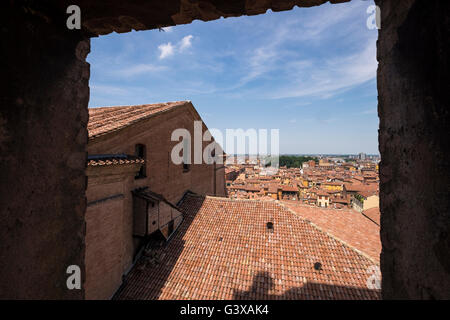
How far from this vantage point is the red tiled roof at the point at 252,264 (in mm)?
6062

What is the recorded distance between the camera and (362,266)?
6734 millimetres

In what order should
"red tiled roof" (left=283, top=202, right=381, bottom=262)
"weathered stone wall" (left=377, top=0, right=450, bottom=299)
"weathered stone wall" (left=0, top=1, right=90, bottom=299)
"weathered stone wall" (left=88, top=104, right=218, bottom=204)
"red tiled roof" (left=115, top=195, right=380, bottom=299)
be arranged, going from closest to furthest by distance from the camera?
"weathered stone wall" (left=377, top=0, right=450, bottom=299) → "weathered stone wall" (left=0, top=1, right=90, bottom=299) → "red tiled roof" (left=115, top=195, right=380, bottom=299) → "weathered stone wall" (left=88, top=104, right=218, bottom=204) → "red tiled roof" (left=283, top=202, right=381, bottom=262)

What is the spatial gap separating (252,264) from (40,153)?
6919mm

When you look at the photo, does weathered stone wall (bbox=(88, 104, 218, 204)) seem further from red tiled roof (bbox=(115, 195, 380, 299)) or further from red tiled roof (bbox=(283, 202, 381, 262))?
red tiled roof (bbox=(283, 202, 381, 262))

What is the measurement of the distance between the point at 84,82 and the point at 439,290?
3.47 meters

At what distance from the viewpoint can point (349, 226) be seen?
34.7ft

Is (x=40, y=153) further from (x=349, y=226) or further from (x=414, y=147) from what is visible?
(x=349, y=226)

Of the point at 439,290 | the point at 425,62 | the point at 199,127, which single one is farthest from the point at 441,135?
the point at 199,127

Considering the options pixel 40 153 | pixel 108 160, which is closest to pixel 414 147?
pixel 40 153

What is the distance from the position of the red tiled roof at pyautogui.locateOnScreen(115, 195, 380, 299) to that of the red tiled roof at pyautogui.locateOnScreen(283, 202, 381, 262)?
1.17 m

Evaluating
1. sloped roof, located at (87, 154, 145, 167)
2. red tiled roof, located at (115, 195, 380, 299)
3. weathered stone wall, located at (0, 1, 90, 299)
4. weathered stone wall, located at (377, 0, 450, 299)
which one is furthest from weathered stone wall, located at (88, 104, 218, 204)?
weathered stone wall, located at (377, 0, 450, 299)

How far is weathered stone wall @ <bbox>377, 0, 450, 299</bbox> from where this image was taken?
1.21 meters
